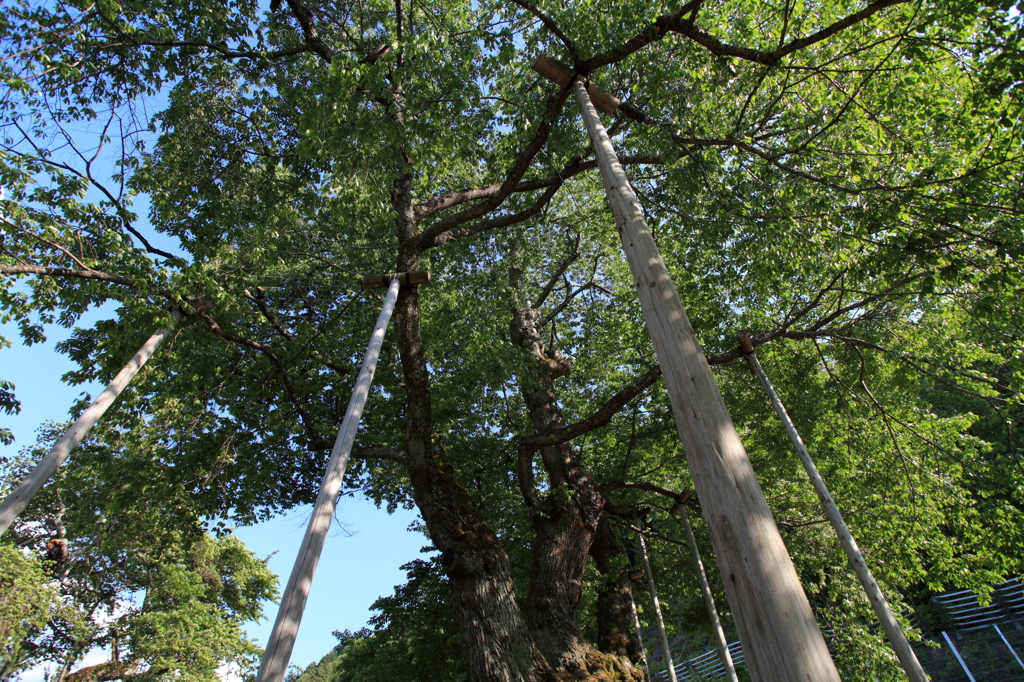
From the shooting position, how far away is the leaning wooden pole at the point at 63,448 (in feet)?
14.8

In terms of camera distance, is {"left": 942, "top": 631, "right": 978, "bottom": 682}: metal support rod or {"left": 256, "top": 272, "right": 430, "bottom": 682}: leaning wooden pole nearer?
{"left": 256, "top": 272, "right": 430, "bottom": 682}: leaning wooden pole

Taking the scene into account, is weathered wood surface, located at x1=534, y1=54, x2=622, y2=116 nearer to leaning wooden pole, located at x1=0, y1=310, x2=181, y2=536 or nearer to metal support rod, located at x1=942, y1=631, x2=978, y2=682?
leaning wooden pole, located at x1=0, y1=310, x2=181, y2=536

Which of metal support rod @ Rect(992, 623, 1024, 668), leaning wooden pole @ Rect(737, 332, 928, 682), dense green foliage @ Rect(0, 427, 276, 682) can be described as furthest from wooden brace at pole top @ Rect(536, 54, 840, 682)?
metal support rod @ Rect(992, 623, 1024, 668)

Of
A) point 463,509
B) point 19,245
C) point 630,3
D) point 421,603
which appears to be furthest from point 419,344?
point 421,603

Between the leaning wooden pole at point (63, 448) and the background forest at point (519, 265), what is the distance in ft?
1.58

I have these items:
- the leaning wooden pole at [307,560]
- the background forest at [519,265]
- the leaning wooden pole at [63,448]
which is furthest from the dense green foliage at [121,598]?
the leaning wooden pole at [307,560]

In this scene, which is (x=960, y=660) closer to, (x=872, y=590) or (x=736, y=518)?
(x=872, y=590)

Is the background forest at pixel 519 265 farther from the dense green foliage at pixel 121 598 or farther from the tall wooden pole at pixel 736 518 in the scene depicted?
the tall wooden pole at pixel 736 518

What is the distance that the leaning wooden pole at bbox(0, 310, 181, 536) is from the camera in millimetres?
4508

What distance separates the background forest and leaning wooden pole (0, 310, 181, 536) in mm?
483

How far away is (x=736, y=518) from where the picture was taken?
2.03 metres

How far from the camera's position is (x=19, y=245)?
514cm

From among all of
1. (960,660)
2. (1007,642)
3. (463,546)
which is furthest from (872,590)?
(1007,642)

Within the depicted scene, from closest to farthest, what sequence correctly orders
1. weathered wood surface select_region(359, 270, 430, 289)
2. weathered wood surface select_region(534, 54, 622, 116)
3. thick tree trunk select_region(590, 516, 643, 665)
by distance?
weathered wood surface select_region(534, 54, 622, 116), weathered wood surface select_region(359, 270, 430, 289), thick tree trunk select_region(590, 516, 643, 665)
